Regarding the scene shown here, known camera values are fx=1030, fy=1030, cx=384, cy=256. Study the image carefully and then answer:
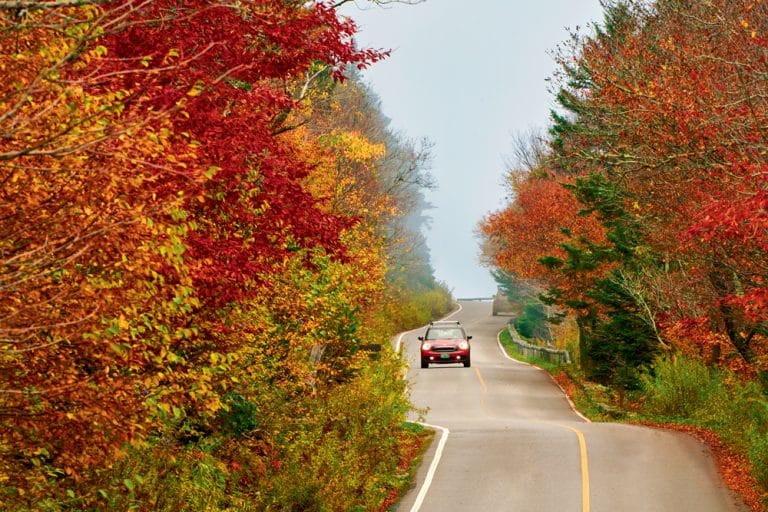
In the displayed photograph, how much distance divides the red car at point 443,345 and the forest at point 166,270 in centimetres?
2665

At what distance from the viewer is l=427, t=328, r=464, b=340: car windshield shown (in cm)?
4850

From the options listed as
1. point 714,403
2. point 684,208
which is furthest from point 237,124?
point 714,403

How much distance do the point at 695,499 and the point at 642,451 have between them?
4.69 m

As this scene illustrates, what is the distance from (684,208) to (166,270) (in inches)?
601

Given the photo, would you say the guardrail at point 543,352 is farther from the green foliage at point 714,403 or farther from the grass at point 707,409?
the green foliage at point 714,403

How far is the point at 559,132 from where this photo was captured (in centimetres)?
4881

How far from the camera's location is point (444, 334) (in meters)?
48.7

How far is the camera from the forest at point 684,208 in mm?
16281

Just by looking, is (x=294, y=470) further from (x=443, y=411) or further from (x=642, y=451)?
(x=443, y=411)

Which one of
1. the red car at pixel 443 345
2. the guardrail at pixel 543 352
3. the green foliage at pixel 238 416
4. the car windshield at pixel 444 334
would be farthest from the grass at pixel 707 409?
the green foliage at pixel 238 416

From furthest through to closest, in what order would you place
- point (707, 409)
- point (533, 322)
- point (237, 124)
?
point (533, 322), point (707, 409), point (237, 124)

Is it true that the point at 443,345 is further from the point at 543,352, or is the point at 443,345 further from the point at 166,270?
the point at 166,270

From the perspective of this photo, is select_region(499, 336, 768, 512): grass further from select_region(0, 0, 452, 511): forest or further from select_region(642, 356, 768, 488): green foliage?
select_region(0, 0, 452, 511): forest

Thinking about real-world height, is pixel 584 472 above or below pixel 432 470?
below
